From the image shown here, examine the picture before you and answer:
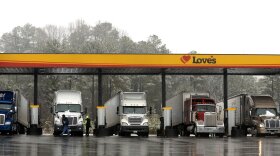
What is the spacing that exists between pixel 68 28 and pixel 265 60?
136 metres

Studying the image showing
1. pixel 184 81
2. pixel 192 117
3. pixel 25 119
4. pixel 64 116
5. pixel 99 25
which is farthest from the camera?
pixel 99 25

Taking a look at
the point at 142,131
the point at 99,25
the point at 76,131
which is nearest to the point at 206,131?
the point at 142,131

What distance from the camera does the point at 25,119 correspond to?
49.3 meters

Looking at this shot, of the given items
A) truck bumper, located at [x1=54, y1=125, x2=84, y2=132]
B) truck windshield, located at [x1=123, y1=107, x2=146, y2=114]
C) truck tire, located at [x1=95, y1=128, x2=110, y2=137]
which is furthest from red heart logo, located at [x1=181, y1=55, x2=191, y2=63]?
truck bumper, located at [x1=54, y1=125, x2=84, y2=132]

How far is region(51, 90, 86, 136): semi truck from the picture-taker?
41.9 meters

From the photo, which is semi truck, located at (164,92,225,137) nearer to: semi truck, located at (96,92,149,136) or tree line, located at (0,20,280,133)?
semi truck, located at (96,92,149,136)

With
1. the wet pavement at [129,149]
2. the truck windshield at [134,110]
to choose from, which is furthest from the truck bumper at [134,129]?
the wet pavement at [129,149]

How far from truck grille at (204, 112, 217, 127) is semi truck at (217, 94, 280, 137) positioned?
8.55 ft

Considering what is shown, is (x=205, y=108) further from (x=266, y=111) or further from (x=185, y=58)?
(x=266, y=111)

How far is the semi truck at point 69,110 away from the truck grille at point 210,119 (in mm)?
8765

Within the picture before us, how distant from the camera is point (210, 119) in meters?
43.2

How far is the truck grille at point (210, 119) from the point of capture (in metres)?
43.2

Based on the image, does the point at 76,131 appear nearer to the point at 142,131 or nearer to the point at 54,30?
the point at 142,131

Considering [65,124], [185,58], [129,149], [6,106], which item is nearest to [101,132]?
[65,124]
